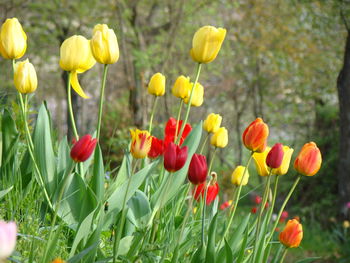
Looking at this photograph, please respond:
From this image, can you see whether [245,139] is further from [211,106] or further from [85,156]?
[211,106]

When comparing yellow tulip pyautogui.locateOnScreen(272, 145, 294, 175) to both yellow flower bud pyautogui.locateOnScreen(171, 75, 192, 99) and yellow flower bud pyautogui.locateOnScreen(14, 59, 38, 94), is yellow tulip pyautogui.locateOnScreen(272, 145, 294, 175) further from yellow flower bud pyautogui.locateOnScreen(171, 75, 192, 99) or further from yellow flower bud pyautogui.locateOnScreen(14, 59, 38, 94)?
yellow flower bud pyautogui.locateOnScreen(14, 59, 38, 94)

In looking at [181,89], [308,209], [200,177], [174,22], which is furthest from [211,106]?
[200,177]

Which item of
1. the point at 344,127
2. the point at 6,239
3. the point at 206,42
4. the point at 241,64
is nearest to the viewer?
the point at 6,239

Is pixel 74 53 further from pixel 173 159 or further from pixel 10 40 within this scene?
pixel 173 159

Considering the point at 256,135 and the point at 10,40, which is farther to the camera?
the point at 10,40

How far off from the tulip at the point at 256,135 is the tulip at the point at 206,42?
0.94ft

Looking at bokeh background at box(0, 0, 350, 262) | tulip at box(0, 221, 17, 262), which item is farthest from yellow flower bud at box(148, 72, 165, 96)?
bokeh background at box(0, 0, 350, 262)

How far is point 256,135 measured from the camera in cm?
157

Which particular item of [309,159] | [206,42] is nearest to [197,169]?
[309,159]

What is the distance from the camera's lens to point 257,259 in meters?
1.64

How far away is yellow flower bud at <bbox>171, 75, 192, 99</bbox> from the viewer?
2.10 m

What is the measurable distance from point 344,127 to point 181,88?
4.34 meters

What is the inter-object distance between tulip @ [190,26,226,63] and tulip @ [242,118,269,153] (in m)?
0.29

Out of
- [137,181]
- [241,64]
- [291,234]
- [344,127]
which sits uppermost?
[137,181]
